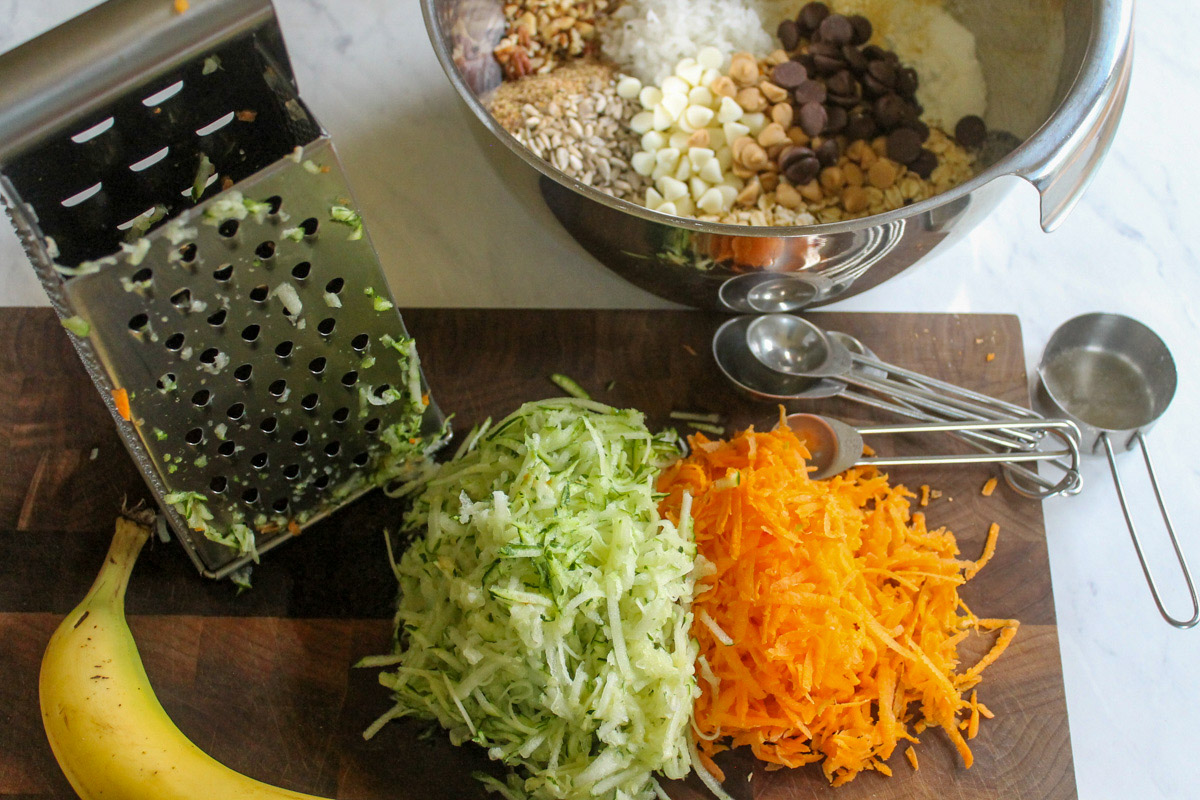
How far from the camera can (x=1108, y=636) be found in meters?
1.76

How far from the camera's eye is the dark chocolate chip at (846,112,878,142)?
1.91 metres

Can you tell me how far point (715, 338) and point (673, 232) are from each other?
377 millimetres

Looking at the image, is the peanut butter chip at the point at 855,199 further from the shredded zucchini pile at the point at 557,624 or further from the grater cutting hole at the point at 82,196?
the grater cutting hole at the point at 82,196

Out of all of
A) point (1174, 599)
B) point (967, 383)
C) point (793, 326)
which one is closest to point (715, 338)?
point (793, 326)

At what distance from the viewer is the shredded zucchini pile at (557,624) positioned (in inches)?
53.9

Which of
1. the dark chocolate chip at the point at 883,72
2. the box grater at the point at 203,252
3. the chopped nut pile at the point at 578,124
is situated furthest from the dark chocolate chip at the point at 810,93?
the box grater at the point at 203,252

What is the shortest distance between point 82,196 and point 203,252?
0.62ft

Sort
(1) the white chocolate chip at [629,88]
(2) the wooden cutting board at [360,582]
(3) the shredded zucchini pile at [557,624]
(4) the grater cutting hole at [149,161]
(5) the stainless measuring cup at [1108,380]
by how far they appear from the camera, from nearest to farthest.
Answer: (4) the grater cutting hole at [149,161]
(3) the shredded zucchini pile at [557,624]
(2) the wooden cutting board at [360,582]
(5) the stainless measuring cup at [1108,380]
(1) the white chocolate chip at [629,88]

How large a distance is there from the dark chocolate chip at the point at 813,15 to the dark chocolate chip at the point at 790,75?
0.12 meters

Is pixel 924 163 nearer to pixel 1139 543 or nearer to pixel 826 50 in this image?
pixel 826 50

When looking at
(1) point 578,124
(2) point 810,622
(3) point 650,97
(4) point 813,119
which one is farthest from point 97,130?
(4) point 813,119

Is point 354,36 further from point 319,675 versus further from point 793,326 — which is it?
point 319,675

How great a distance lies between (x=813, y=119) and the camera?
6.15ft

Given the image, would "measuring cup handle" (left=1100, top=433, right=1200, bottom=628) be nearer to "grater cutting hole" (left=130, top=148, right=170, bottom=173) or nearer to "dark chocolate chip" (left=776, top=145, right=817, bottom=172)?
"dark chocolate chip" (left=776, top=145, right=817, bottom=172)
